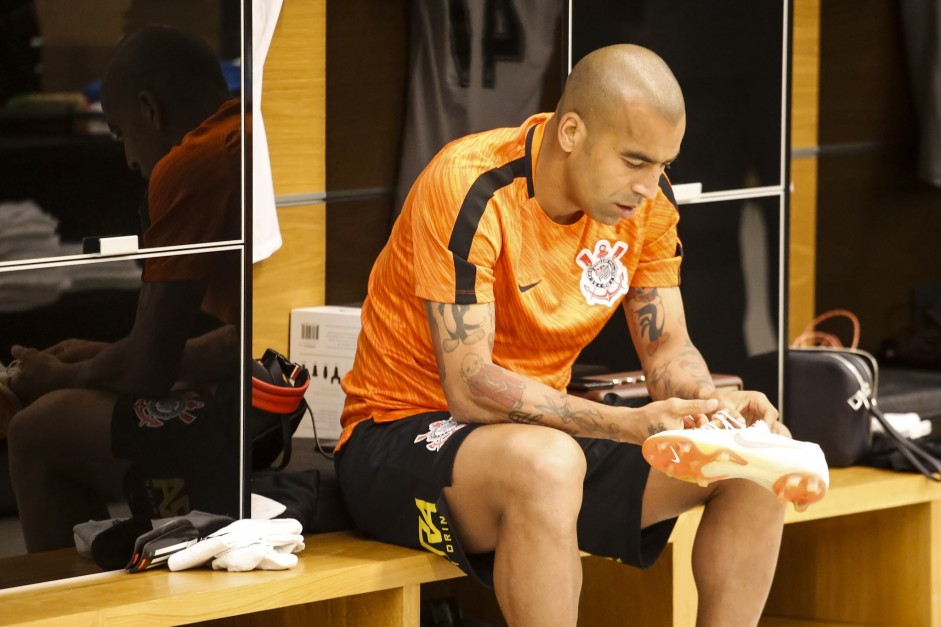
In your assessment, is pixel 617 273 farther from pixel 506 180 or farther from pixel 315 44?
pixel 315 44

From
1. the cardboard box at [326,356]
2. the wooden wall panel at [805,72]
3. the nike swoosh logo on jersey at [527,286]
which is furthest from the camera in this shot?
the wooden wall panel at [805,72]

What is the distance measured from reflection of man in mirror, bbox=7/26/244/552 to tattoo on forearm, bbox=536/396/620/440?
0.52m

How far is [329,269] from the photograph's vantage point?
3393 millimetres

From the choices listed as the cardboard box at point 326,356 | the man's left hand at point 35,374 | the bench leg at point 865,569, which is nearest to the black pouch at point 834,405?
the bench leg at point 865,569

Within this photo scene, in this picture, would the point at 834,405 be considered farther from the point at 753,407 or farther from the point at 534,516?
the point at 534,516

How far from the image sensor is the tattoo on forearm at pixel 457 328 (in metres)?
2.38

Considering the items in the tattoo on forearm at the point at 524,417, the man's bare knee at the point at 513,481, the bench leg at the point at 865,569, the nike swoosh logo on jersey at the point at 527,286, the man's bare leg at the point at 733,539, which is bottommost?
the bench leg at the point at 865,569

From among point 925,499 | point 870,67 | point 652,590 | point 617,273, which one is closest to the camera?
point 617,273

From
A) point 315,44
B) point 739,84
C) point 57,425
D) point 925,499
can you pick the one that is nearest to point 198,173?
point 57,425

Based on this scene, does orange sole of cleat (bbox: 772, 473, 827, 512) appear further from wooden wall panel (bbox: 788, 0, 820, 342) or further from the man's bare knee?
wooden wall panel (bbox: 788, 0, 820, 342)

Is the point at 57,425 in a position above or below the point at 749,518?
above

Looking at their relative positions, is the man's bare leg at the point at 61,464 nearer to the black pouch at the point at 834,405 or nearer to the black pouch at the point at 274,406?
the black pouch at the point at 274,406

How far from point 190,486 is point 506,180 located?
70 centimetres

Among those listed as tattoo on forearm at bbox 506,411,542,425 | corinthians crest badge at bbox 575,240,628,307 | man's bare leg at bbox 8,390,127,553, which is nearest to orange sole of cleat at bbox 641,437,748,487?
tattoo on forearm at bbox 506,411,542,425
